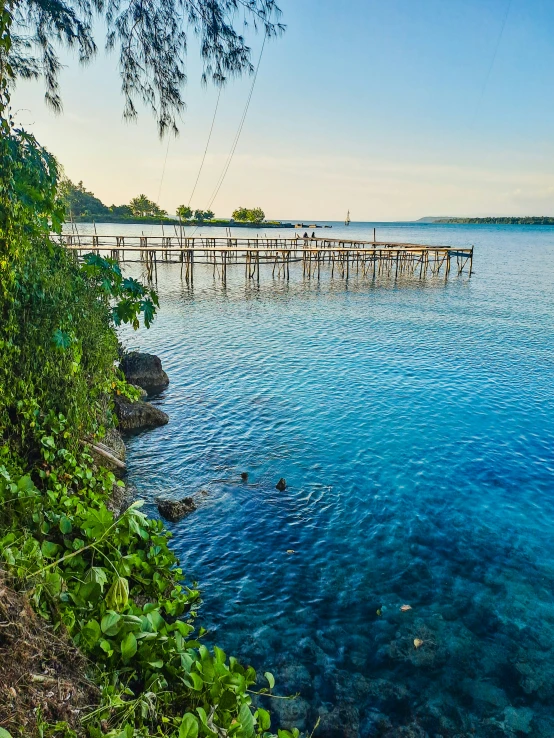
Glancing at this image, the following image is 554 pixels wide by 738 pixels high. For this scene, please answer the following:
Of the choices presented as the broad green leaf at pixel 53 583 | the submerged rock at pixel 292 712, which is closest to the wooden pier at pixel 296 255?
the submerged rock at pixel 292 712

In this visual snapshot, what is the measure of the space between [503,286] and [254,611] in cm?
3980

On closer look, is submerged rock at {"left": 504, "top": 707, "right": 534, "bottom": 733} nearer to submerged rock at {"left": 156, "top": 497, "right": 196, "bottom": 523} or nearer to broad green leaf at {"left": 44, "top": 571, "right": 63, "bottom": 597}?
broad green leaf at {"left": 44, "top": 571, "right": 63, "bottom": 597}

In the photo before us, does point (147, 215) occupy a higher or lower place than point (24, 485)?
higher

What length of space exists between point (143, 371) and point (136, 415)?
311 cm

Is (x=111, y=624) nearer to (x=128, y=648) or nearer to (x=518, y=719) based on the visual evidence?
(x=128, y=648)

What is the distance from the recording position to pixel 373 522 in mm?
8703

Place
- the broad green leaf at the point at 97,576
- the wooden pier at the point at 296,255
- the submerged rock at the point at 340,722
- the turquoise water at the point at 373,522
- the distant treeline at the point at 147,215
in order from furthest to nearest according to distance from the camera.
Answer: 1. the distant treeline at the point at 147,215
2. the wooden pier at the point at 296,255
3. the turquoise water at the point at 373,522
4. the submerged rock at the point at 340,722
5. the broad green leaf at the point at 97,576

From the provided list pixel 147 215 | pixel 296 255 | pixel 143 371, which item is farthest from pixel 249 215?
pixel 143 371

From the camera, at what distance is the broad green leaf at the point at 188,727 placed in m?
3.07

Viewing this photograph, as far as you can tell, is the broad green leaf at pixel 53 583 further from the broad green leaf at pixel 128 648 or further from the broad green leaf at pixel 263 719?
the broad green leaf at pixel 263 719

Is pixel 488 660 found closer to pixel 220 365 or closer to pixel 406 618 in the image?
pixel 406 618

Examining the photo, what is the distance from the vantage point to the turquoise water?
5.61 m

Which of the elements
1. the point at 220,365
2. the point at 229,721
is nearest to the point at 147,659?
the point at 229,721

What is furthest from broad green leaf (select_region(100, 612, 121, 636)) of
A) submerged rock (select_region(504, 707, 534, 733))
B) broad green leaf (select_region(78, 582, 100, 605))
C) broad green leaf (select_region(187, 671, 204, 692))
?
submerged rock (select_region(504, 707, 534, 733))
